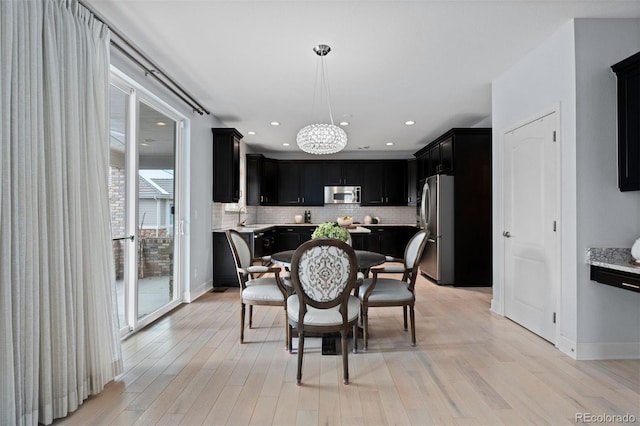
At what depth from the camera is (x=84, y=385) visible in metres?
2.05

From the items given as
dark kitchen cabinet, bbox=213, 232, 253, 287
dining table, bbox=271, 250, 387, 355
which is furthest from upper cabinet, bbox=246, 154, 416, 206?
dining table, bbox=271, 250, 387, 355

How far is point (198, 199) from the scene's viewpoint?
4711mm

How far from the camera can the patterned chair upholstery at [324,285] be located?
2242mm

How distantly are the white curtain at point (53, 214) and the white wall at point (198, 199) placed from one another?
1.83 m

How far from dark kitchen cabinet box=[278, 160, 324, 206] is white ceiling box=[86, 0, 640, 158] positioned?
3.16 meters

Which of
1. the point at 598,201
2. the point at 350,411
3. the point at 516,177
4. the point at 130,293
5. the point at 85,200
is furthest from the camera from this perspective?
the point at 516,177

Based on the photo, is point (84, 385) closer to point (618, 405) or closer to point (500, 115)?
point (618, 405)

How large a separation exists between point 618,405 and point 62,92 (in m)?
3.74

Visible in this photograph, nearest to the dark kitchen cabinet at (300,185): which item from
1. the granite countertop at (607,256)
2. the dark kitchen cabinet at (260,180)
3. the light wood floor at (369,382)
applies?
the dark kitchen cabinet at (260,180)

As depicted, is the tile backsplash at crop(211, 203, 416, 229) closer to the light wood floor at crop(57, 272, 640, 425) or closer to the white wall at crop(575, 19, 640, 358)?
the light wood floor at crop(57, 272, 640, 425)

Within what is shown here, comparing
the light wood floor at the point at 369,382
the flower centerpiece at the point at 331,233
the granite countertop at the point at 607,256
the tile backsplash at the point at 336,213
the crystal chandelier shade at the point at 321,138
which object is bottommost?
the light wood floor at the point at 369,382

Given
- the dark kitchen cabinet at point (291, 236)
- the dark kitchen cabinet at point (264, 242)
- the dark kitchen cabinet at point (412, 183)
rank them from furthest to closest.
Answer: the dark kitchen cabinet at point (291, 236) < the dark kitchen cabinet at point (412, 183) < the dark kitchen cabinet at point (264, 242)

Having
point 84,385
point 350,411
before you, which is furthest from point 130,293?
point 350,411

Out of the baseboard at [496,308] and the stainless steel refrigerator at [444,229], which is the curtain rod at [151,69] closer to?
the stainless steel refrigerator at [444,229]
